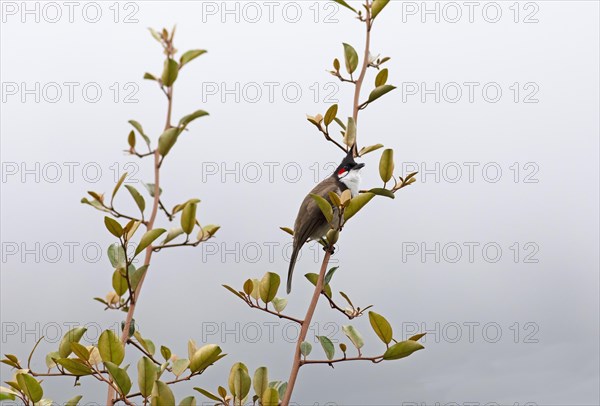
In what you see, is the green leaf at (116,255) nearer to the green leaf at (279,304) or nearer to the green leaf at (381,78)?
the green leaf at (279,304)

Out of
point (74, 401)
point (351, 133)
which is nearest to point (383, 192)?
point (351, 133)

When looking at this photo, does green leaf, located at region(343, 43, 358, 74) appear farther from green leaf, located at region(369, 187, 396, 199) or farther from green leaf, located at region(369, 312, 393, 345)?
green leaf, located at region(369, 312, 393, 345)

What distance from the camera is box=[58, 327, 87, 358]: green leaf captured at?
6.24ft

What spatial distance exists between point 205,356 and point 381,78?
1.12 meters

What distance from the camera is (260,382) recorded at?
183 cm

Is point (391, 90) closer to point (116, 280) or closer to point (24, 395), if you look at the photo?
point (116, 280)

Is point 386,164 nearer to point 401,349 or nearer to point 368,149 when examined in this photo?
point 368,149

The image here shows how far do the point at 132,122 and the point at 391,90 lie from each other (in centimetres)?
85

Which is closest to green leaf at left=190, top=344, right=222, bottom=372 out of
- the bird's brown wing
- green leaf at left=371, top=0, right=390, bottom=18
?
green leaf at left=371, top=0, right=390, bottom=18

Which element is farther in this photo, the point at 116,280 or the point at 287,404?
the point at 116,280

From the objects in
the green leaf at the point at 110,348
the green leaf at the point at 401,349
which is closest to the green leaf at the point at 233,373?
the green leaf at the point at 110,348

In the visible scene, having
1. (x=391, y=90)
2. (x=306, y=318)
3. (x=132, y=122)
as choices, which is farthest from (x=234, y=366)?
(x=391, y=90)

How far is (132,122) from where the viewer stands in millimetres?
1775

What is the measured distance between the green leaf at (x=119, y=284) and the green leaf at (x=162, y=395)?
31 cm
